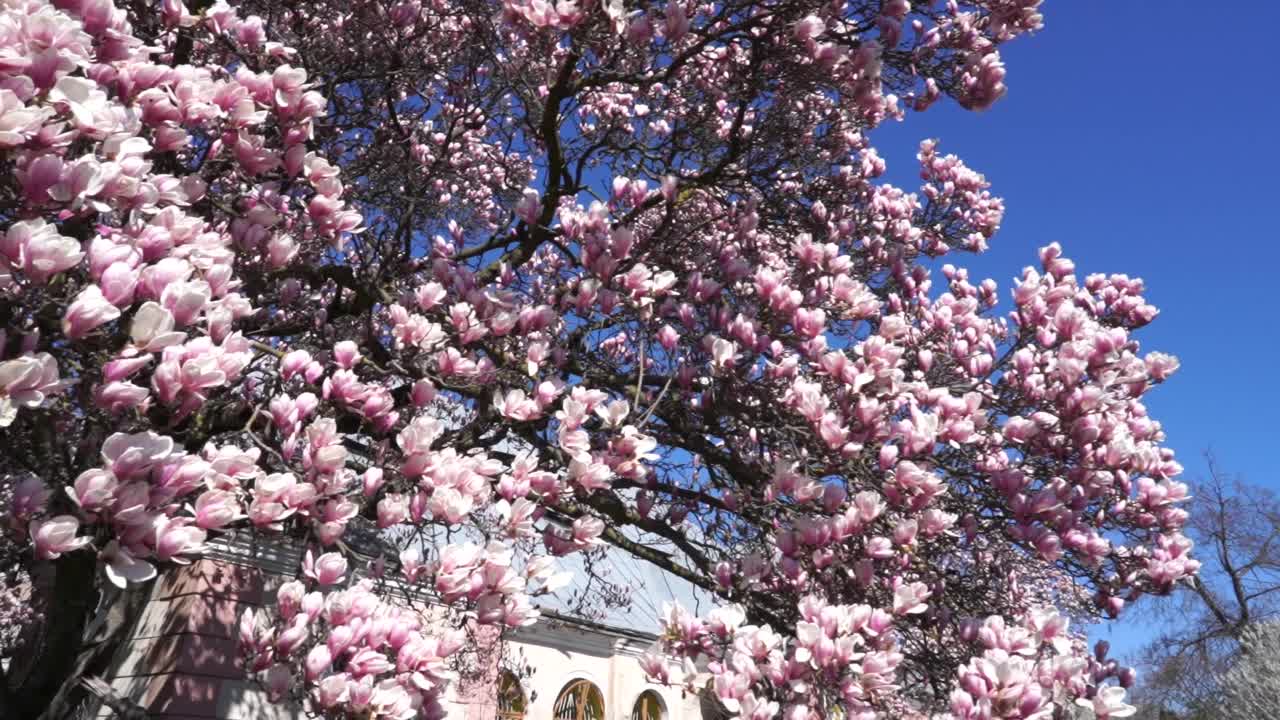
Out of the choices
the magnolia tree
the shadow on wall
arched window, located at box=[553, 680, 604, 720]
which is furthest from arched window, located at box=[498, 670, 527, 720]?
the magnolia tree

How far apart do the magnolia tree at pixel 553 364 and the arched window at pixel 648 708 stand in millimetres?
8580

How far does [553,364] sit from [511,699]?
8.71m

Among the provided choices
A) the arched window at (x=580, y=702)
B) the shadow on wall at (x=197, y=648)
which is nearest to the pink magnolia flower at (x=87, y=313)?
the shadow on wall at (x=197, y=648)

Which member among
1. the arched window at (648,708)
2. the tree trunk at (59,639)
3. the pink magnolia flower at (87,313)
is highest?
the pink magnolia flower at (87,313)

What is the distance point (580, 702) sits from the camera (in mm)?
12758

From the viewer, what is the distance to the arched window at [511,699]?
11588mm

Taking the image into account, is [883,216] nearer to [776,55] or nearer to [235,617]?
[776,55]

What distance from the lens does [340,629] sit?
258 cm

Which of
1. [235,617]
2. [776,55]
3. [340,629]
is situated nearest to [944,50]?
[776,55]

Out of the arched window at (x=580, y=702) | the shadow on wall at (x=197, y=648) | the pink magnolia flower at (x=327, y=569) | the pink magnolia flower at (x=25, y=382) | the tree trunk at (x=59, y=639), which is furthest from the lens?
the arched window at (x=580, y=702)

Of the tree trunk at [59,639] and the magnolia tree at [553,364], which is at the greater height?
the magnolia tree at [553,364]

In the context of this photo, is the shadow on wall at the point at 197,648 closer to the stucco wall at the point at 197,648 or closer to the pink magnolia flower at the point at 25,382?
the stucco wall at the point at 197,648

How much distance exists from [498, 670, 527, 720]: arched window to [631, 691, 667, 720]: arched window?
2558 millimetres

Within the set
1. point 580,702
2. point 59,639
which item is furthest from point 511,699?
point 59,639
